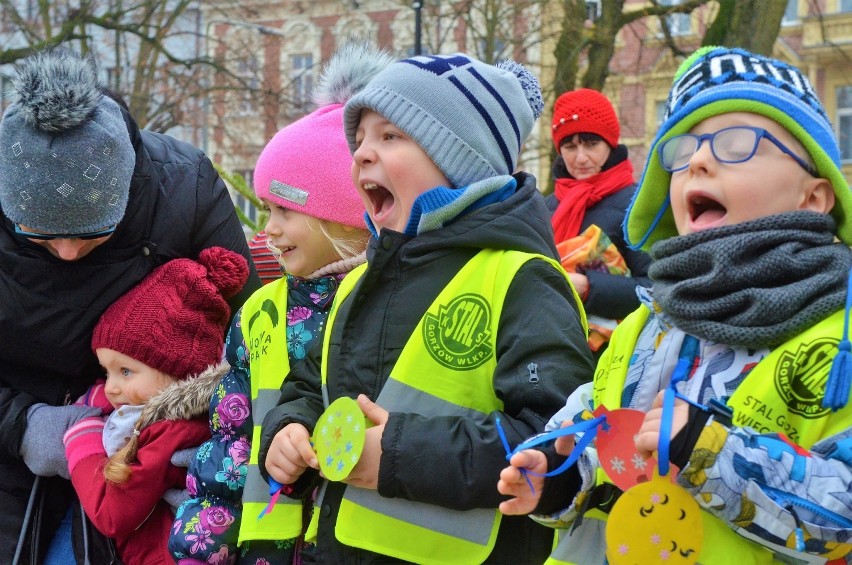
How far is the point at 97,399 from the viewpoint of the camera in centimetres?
387

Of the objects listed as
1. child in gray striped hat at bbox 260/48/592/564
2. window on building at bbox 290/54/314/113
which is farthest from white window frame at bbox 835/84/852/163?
child in gray striped hat at bbox 260/48/592/564

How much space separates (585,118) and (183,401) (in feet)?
8.41

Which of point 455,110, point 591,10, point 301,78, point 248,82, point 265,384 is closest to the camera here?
Answer: point 455,110

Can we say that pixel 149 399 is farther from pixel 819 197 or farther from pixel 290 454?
pixel 819 197

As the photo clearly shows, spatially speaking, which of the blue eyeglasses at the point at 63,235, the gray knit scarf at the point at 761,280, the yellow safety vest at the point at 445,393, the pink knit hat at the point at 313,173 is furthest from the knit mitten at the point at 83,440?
the gray knit scarf at the point at 761,280

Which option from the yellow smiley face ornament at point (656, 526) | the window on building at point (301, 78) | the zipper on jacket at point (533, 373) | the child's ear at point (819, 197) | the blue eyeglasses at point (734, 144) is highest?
the blue eyeglasses at point (734, 144)

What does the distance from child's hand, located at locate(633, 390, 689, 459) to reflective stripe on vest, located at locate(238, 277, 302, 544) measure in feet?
4.34

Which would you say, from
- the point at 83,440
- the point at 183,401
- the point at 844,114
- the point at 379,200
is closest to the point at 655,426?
the point at 379,200

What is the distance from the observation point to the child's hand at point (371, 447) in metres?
2.57

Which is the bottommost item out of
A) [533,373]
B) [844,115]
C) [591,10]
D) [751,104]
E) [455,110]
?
[844,115]

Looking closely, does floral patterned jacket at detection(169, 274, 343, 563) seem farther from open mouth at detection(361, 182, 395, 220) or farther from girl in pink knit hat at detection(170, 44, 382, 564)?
open mouth at detection(361, 182, 395, 220)

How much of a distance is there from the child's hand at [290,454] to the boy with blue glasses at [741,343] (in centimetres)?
63

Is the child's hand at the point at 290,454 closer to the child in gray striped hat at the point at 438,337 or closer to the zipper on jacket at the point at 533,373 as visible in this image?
the child in gray striped hat at the point at 438,337

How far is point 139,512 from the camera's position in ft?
11.8
